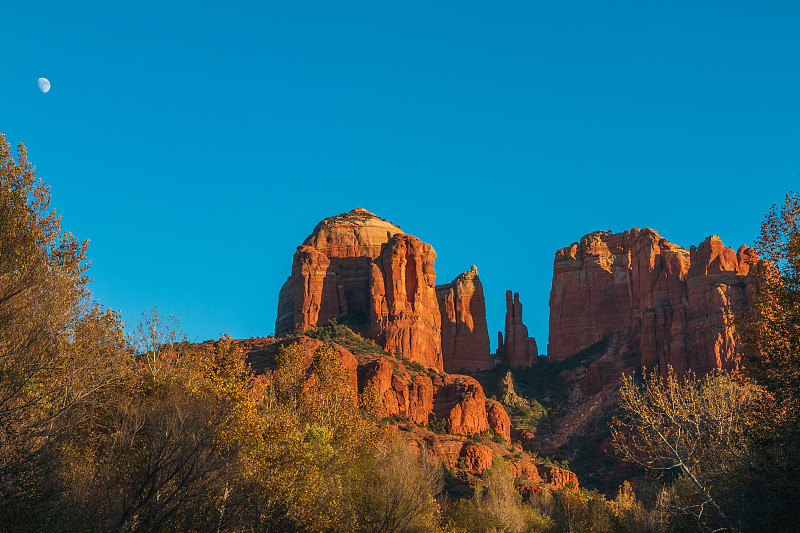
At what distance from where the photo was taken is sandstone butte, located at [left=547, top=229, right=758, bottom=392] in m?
100

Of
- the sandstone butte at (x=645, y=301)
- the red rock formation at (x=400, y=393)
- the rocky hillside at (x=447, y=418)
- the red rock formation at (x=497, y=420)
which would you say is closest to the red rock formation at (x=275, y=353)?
the rocky hillside at (x=447, y=418)

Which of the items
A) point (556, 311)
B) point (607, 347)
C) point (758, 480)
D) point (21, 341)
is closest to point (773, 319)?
point (758, 480)

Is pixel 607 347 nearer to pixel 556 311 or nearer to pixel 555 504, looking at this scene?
pixel 556 311

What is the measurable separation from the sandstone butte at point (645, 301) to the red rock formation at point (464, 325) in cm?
1539

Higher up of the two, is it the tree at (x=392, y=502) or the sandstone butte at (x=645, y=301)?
the sandstone butte at (x=645, y=301)

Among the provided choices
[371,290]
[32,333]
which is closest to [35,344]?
[32,333]

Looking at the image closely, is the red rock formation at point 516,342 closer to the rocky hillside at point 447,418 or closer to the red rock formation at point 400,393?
the rocky hillside at point 447,418

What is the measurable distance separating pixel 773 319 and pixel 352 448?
22716 mm

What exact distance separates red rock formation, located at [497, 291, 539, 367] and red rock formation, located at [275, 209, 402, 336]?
98.7 feet

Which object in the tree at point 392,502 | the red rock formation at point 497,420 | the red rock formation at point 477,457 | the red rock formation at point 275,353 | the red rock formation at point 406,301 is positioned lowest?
the tree at point 392,502

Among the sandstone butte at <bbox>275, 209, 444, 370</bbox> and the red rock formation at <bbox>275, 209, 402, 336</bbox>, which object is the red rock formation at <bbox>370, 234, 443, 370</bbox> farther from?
the red rock formation at <bbox>275, 209, 402, 336</bbox>

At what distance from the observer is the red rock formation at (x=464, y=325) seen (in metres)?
128

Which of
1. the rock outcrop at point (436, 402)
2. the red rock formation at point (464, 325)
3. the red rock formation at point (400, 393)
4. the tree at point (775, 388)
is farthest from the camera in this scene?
the red rock formation at point (464, 325)

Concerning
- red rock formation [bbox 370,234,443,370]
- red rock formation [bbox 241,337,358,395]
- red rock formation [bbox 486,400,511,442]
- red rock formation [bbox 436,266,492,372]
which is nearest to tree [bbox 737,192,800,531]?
red rock formation [bbox 241,337,358,395]
